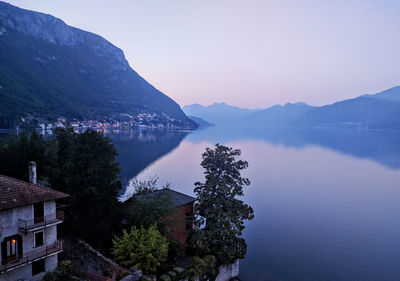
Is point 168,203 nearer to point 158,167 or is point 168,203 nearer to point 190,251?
point 190,251

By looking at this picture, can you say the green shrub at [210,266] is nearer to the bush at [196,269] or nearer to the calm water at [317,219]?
the bush at [196,269]

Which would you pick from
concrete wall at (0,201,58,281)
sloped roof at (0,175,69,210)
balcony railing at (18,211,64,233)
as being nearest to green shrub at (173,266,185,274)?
concrete wall at (0,201,58,281)

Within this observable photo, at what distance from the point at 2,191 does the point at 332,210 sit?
5302cm

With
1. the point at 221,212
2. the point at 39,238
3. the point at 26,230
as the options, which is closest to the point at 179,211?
the point at 221,212

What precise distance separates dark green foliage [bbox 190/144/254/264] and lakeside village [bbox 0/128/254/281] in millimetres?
104

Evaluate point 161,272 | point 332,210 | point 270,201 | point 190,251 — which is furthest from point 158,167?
point 161,272

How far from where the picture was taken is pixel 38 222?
19266mm

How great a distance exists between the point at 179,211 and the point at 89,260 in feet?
29.9

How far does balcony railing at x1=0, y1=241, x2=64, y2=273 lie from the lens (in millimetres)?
17388

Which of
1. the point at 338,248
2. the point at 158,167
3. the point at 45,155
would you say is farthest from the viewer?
the point at 158,167

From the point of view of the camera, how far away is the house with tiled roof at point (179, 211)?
84.4ft

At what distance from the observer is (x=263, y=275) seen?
97.7ft

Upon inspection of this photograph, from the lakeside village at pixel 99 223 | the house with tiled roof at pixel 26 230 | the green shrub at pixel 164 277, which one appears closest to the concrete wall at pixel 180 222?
the lakeside village at pixel 99 223

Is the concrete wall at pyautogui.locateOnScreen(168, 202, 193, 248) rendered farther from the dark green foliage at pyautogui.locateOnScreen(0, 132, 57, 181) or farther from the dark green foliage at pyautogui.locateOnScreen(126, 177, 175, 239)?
the dark green foliage at pyautogui.locateOnScreen(0, 132, 57, 181)
